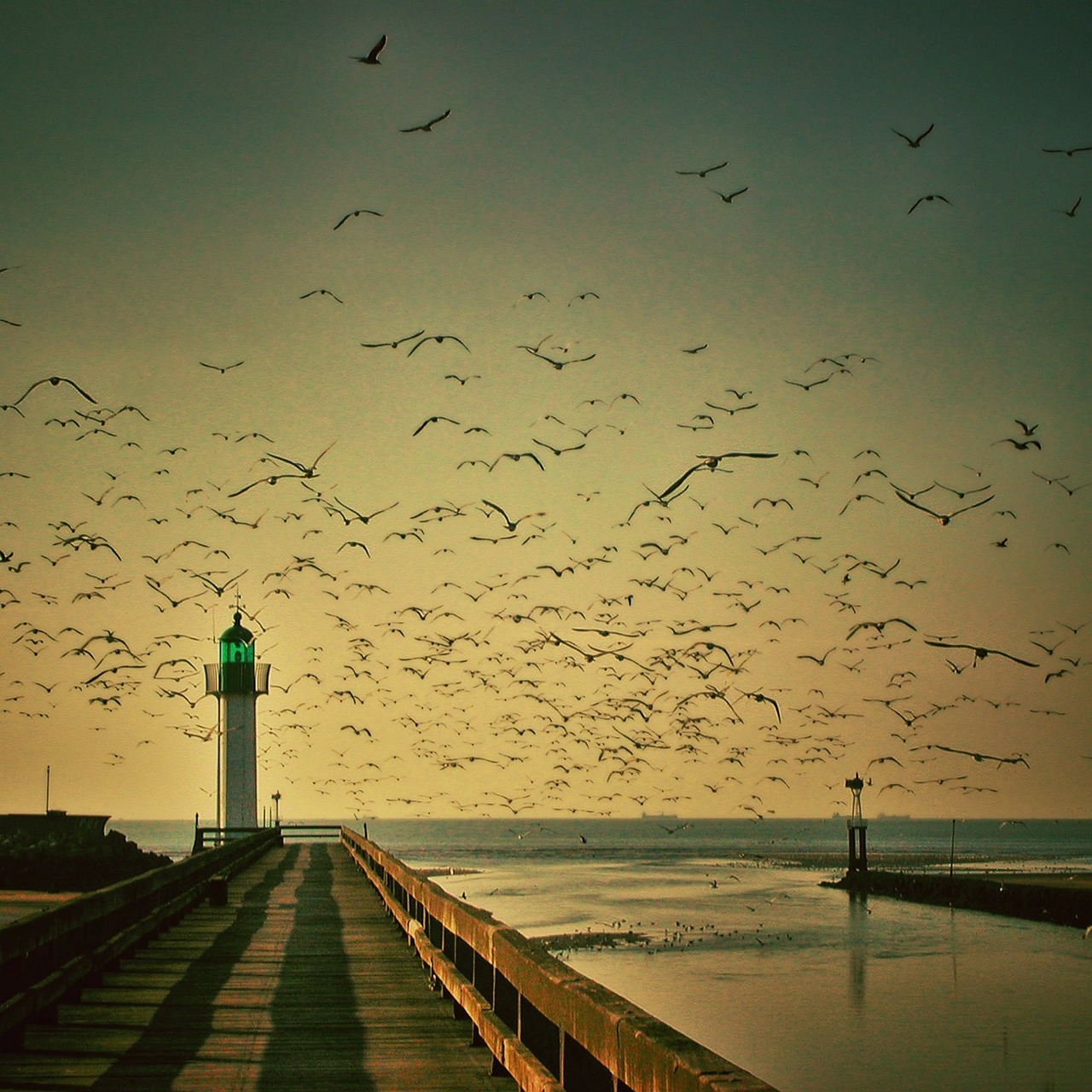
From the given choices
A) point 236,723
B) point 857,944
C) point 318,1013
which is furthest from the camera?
point 236,723

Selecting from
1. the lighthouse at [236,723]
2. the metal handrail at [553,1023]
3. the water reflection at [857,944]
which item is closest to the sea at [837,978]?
the water reflection at [857,944]

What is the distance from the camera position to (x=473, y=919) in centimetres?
939

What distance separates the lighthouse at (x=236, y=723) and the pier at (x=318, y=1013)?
43535 millimetres

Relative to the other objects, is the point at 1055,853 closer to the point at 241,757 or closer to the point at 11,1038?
the point at 241,757

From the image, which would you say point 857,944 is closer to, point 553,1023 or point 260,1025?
point 260,1025

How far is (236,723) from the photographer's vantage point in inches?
2393

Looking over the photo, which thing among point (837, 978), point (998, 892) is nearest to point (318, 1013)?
point (837, 978)

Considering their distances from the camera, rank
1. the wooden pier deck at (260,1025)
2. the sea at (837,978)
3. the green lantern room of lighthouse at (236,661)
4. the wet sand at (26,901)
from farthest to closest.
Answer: the green lantern room of lighthouse at (236,661) → the wet sand at (26,901) → the sea at (837,978) → the wooden pier deck at (260,1025)

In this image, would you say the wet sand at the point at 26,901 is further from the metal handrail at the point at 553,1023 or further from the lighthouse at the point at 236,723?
the metal handrail at the point at 553,1023

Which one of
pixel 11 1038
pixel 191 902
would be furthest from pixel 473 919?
pixel 191 902

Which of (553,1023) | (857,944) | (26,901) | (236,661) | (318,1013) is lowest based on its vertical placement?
(857,944)

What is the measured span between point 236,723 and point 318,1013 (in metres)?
50.4

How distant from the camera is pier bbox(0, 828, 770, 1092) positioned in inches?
226

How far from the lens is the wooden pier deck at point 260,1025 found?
349 inches
